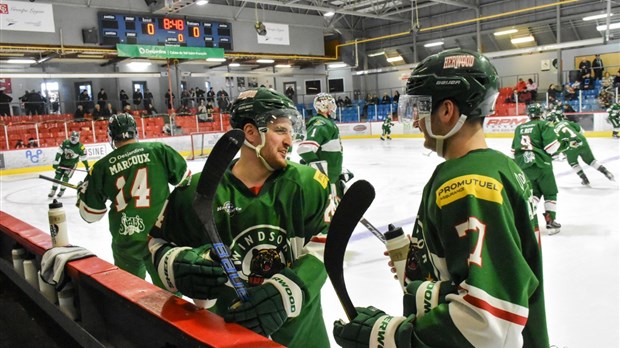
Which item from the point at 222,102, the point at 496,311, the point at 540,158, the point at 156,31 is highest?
the point at 156,31

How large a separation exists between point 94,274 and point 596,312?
2845 mm

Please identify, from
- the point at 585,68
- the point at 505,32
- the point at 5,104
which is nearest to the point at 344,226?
the point at 5,104

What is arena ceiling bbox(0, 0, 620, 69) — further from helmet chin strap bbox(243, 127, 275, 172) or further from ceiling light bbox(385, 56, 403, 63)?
helmet chin strap bbox(243, 127, 275, 172)

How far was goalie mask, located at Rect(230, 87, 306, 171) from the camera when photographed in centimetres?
163

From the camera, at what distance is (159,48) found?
17078 millimetres

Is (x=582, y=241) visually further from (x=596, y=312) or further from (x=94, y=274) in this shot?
(x=94, y=274)

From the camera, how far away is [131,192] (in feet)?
10.2

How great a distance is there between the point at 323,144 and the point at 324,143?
1cm

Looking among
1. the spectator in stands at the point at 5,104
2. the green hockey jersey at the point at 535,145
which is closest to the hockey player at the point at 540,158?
the green hockey jersey at the point at 535,145

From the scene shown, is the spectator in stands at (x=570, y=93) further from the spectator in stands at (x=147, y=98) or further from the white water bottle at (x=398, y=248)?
the white water bottle at (x=398, y=248)

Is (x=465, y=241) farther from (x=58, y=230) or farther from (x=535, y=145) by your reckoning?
(x=535, y=145)

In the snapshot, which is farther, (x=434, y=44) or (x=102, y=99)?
(x=434, y=44)

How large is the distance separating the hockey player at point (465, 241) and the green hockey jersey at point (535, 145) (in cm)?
445

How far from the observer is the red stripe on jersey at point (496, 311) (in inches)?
36.5
